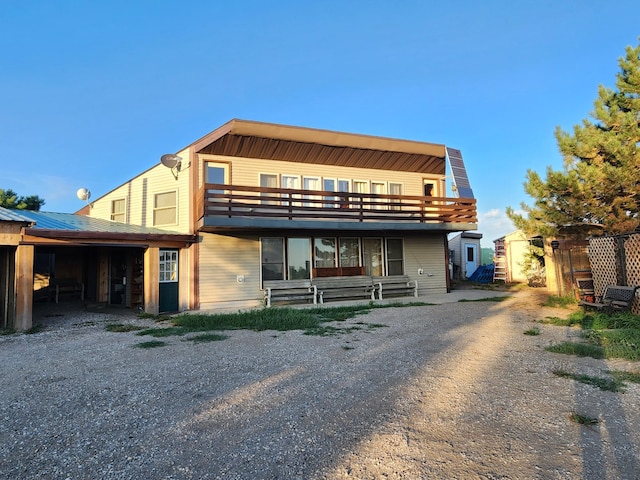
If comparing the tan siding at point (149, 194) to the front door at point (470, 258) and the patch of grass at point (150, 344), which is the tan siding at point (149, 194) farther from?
the front door at point (470, 258)

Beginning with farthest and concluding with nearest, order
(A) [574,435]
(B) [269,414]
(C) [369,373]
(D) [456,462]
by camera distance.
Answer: (C) [369,373], (B) [269,414], (A) [574,435], (D) [456,462]

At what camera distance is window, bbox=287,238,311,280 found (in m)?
14.9

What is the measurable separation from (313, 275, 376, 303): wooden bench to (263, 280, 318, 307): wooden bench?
0.30 metres

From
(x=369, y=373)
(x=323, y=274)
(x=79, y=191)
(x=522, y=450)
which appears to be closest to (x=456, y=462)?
(x=522, y=450)

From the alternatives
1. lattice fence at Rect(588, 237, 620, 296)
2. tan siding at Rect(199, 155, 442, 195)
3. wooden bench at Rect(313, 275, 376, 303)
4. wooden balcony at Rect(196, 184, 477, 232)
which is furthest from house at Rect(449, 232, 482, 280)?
lattice fence at Rect(588, 237, 620, 296)

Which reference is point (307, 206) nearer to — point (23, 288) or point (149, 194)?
point (149, 194)

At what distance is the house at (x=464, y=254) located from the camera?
28.5 meters

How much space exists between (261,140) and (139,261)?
6327 mm

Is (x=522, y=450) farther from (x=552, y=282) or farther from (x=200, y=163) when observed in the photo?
(x=552, y=282)

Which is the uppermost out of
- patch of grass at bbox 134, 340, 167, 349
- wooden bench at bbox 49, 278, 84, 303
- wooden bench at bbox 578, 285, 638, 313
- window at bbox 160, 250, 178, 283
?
window at bbox 160, 250, 178, 283

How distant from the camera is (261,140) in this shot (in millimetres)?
13977

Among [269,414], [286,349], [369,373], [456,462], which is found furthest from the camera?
[286,349]

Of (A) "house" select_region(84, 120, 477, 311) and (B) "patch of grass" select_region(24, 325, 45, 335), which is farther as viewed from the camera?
(A) "house" select_region(84, 120, 477, 311)

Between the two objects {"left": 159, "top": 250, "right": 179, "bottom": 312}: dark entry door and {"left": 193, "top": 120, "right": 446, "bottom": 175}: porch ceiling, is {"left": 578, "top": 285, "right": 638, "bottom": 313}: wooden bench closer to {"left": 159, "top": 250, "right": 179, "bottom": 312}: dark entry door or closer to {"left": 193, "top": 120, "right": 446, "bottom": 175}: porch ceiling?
{"left": 193, "top": 120, "right": 446, "bottom": 175}: porch ceiling
